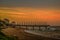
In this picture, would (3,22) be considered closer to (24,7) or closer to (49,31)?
(24,7)

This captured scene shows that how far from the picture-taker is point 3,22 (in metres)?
2.25

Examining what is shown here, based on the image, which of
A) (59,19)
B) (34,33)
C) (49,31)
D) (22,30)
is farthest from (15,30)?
(59,19)

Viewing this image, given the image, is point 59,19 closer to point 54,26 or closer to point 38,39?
point 54,26

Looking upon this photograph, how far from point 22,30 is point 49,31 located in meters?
0.32

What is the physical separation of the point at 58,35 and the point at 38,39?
24 cm

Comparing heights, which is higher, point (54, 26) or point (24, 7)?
point (24, 7)

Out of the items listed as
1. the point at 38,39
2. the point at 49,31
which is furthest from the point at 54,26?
the point at 38,39

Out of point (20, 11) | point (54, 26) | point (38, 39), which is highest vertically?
point (20, 11)

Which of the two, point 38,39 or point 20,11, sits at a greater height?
point 20,11

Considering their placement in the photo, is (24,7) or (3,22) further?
(24,7)

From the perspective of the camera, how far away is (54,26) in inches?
92.1

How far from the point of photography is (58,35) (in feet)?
7.57

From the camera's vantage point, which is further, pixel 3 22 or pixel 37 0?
pixel 37 0

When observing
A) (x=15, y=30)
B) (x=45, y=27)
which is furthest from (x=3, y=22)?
(x=45, y=27)
